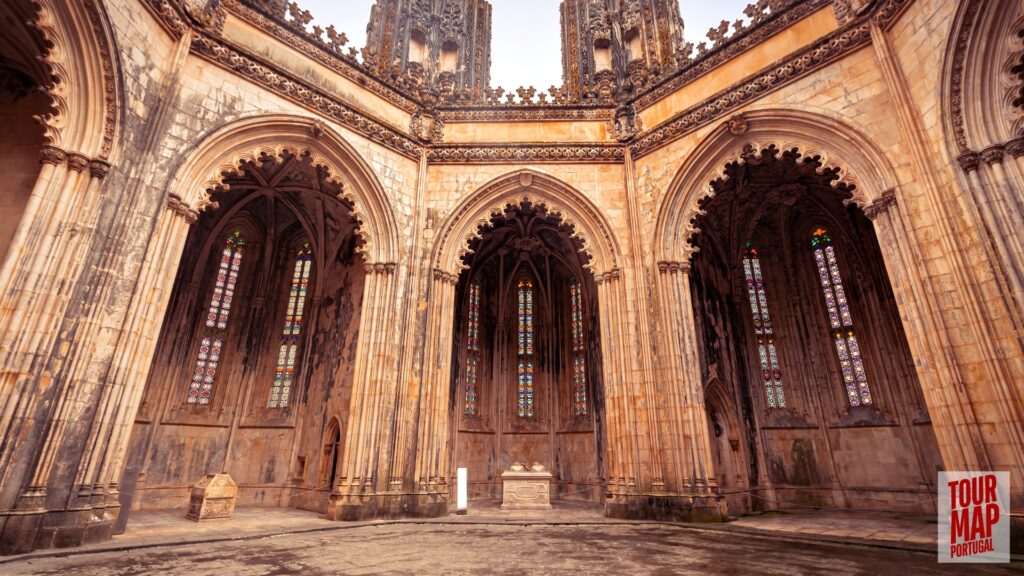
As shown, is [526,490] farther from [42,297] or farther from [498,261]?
[42,297]

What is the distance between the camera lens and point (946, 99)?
853 centimetres

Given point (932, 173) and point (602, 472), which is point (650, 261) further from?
point (602, 472)

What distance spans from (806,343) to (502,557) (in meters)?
14.3

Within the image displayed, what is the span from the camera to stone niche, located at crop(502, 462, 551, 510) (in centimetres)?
1295

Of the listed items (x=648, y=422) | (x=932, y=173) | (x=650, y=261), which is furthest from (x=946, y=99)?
(x=648, y=422)

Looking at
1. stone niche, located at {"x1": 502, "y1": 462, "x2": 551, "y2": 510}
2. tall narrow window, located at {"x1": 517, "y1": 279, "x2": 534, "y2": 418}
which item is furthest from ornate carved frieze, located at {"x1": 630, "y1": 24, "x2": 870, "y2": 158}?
stone niche, located at {"x1": 502, "y1": 462, "x2": 551, "y2": 510}

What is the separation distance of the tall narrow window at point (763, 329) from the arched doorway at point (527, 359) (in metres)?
5.76

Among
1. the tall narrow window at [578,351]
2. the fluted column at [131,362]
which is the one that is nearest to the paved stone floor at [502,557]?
the fluted column at [131,362]

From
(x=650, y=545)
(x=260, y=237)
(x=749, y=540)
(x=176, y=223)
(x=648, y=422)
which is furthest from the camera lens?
(x=260, y=237)

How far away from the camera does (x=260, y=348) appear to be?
16359mm

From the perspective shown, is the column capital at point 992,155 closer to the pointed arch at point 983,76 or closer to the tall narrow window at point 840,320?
the pointed arch at point 983,76

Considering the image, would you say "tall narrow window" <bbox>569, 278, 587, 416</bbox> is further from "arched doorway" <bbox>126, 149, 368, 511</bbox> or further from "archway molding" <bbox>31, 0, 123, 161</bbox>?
"archway molding" <bbox>31, 0, 123, 161</bbox>

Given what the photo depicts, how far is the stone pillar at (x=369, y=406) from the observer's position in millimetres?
10594

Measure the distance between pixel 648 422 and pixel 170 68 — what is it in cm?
1315
